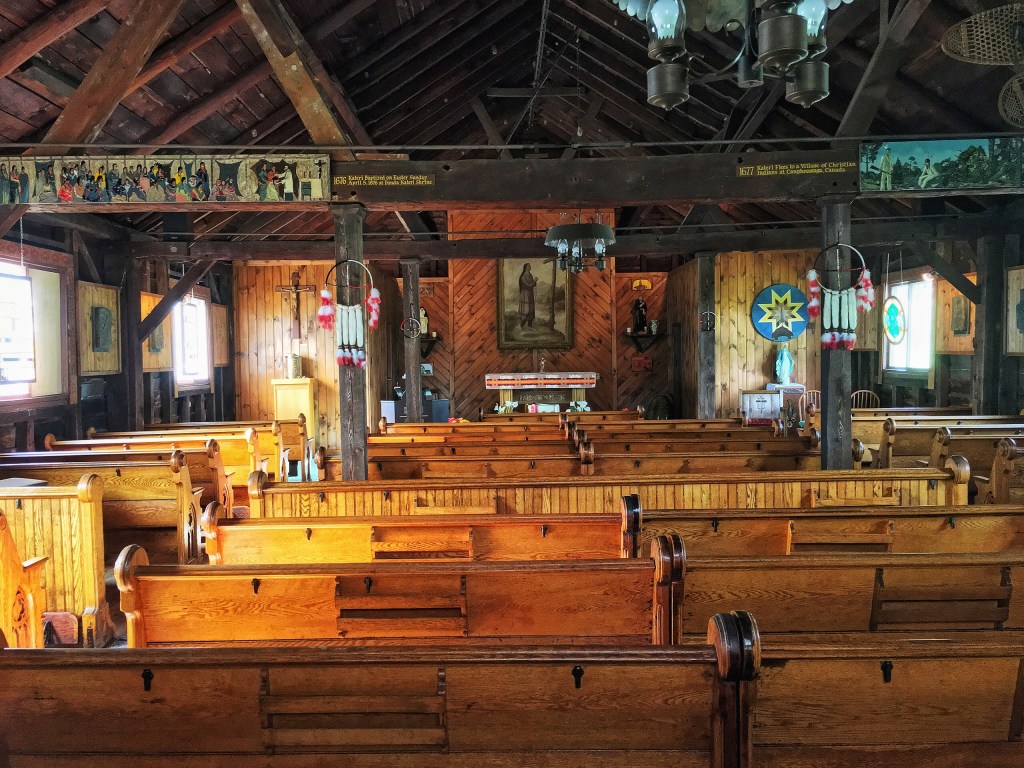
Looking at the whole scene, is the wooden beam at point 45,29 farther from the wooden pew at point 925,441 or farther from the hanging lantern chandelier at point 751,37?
the wooden pew at point 925,441

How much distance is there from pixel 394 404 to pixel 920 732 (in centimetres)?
1249

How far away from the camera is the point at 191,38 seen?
237 inches

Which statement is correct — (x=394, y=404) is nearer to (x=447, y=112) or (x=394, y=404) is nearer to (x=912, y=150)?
(x=447, y=112)

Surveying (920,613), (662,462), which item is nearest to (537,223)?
(662,462)

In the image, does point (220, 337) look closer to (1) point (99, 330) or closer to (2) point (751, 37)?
(1) point (99, 330)

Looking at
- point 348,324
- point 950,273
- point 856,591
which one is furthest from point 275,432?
point 950,273

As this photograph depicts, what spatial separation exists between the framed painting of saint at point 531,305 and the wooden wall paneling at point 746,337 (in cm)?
335

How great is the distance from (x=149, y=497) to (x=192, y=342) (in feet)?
24.4

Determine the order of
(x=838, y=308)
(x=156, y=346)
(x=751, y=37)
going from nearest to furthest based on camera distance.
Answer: (x=751, y=37) → (x=838, y=308) → (x=156, y=346)

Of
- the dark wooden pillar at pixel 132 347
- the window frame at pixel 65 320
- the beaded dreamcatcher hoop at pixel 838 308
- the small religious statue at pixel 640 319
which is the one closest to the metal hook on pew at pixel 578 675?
the beaded dreamcatcher hoop at pixel 838 308

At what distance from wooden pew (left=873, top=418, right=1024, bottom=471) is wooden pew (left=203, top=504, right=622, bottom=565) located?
3.87 meters

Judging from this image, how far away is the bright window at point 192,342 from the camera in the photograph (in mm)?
11250

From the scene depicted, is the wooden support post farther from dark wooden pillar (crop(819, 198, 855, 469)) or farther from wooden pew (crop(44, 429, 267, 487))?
wooden pew (crop(44, 429, 267, 487))


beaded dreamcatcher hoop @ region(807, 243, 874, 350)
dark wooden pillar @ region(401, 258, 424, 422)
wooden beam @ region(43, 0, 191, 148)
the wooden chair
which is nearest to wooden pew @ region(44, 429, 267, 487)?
wooden beam @ region(43, 0, 191, 148)
